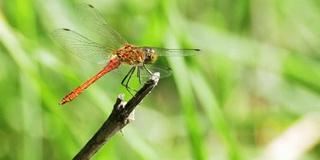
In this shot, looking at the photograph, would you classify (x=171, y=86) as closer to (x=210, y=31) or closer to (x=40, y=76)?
(x=210, y=31)

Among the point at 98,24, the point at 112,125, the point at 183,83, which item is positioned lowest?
the point at 183,83

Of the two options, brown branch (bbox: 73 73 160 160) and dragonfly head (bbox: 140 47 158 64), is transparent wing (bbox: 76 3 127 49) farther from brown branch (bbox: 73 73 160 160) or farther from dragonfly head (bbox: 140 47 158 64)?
brown branch (bbox: 73 73 160 160)

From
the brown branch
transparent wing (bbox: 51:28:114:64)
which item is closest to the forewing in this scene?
transparent wing (bbox: 51:28:114:64)

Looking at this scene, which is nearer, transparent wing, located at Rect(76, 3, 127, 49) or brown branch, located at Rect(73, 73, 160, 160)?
brown branch, located at Rect(73, 73, 160, 160)


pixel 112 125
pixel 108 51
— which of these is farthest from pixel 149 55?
pixel 112 125

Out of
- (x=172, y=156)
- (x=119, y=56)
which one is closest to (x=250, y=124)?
(x=172, y=156)

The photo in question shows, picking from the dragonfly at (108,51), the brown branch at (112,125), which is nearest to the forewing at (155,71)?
the dragonfly at (108,51)

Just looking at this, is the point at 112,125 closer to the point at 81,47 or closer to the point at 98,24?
the point at 81,47
